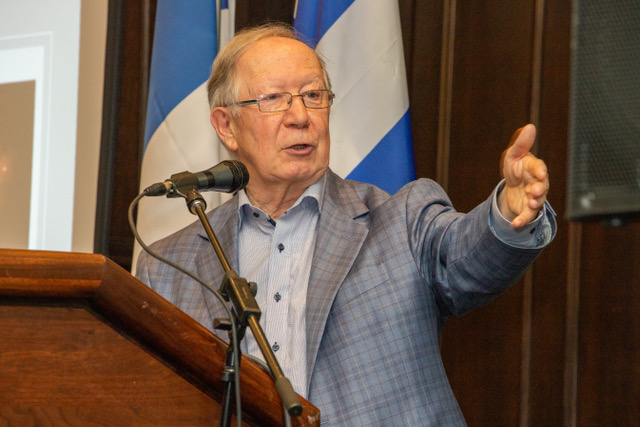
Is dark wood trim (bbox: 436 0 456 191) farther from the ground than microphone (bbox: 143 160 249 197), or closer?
farther from the ground

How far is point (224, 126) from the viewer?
2.33m

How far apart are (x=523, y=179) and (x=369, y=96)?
1340 millimetres

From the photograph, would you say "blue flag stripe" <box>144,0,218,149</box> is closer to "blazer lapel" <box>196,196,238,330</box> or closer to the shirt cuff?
"blazer lapel" <box>196,196,238,330</box>

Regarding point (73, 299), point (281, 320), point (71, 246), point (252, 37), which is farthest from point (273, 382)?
point (71, 246)

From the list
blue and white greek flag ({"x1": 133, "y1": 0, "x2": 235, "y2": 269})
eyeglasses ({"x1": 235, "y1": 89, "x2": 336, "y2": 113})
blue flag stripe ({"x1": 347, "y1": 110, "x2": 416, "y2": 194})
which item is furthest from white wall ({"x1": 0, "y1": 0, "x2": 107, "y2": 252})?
eyeglasses ({"x1": 235, "y1": 89, "x2": 336, "y2": 113})

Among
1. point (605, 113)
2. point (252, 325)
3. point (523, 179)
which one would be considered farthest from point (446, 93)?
point (605, 113)

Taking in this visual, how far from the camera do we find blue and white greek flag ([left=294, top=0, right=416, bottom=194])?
2668mm

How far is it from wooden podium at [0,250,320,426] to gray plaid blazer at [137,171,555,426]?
685 millimetres

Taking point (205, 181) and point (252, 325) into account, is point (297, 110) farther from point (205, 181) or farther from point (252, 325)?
point (252, 325)

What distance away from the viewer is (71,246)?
3182 millimetres

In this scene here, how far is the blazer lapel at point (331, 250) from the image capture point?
1.86 m

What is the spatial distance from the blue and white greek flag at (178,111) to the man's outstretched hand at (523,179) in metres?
1.56

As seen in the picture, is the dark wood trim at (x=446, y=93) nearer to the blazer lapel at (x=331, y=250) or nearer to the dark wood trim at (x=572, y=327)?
the dark wood trim at (x=572, y=327)

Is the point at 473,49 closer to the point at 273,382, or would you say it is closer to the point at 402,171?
the point at 402,171
